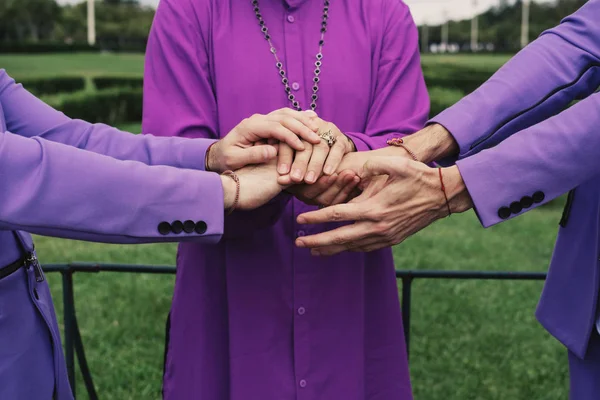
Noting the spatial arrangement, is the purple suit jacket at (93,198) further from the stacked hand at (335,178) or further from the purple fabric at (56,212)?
the stacked hand at (335,178)

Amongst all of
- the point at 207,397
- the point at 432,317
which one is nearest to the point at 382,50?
the point at 207,397

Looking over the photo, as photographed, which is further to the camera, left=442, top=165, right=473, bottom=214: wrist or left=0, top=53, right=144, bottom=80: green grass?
left=0, top=53, right=144, bottom=80: green grass

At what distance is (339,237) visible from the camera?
7.11 feet

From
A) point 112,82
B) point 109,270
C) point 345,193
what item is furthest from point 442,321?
point 112,82

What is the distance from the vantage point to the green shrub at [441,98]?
1382 centimetres

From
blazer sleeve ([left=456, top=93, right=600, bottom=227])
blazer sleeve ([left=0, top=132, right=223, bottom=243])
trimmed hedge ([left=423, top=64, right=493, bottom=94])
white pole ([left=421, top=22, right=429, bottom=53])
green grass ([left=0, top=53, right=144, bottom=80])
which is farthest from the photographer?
white pole ([left=421, top=22, right=429, bottom=53])

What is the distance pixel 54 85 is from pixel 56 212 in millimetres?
15289

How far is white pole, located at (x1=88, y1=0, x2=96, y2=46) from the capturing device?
63.9 feet

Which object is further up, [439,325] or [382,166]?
[382,166]

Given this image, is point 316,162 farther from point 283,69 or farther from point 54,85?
point 54,85

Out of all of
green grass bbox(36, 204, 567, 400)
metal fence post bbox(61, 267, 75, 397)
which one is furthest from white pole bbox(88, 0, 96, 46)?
metal fence post bbox(61, 267, 75, 397)

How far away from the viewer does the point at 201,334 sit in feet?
7.82

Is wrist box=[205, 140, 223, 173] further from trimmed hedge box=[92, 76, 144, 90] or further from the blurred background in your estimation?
trimmed hedge box=[92, 76, 144, 90]

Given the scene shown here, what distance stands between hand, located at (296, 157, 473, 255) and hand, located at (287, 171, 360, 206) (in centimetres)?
13
